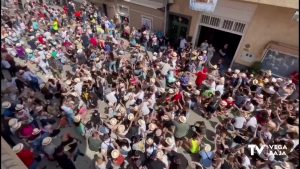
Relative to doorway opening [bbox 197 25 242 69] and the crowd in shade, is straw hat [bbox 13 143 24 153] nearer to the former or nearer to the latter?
the crowd in shade

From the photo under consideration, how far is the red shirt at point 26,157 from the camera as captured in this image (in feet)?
22.7

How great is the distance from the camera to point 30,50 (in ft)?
41.0

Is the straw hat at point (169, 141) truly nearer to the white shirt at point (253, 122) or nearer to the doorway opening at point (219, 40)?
the white shirt at point (253, 122)

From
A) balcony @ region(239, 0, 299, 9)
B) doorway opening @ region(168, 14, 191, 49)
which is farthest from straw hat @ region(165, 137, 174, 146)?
doorway opening @ region(168, 14, 191, 49)

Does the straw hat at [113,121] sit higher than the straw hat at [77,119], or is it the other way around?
the straw hat at [77,119]

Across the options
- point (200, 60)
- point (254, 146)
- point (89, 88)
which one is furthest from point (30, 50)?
point (254, 146)

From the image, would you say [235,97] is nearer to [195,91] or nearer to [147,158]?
[195,91]

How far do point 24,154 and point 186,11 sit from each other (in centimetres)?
1191

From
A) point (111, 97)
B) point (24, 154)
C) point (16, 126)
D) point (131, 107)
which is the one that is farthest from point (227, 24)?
point (24, 154)

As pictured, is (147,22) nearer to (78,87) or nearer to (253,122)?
(78,87)

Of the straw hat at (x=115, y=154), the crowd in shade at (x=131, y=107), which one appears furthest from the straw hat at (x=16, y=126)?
the straw hat at (x=115, y=154)

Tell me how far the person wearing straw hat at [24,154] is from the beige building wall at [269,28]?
37.9 feet

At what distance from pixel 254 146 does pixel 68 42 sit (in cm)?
1173

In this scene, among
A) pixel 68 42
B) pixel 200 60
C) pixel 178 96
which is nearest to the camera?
pixel 178 96
